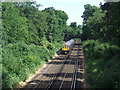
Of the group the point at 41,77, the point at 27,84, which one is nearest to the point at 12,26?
the point at 41,77

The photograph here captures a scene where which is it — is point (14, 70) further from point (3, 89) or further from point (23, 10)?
point (23, 10)

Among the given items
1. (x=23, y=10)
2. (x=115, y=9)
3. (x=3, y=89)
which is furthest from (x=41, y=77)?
(x=23, y=10)

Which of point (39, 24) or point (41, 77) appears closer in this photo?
Result: point (41, 77)

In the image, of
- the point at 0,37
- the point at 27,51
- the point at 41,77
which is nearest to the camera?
the point at 41,77

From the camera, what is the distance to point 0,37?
26797mm

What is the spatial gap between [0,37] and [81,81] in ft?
36.4

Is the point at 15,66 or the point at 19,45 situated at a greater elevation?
the point at 19,45

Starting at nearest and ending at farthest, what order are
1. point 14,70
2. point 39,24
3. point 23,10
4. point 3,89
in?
1. point 3,89
2. point 14,70
3. point 23,10
4. point 39,24

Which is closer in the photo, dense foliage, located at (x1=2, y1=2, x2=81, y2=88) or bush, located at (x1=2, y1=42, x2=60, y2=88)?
bush, located at (x1=2, y1=42, x2=60, y2=88)

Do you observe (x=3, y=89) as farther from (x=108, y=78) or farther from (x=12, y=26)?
(x=12, y=26)

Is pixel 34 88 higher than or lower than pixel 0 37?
lower

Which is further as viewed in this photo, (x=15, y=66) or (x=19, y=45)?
(x=19, y=45)

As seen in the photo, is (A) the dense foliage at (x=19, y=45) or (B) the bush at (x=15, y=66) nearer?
(B) the bush at (x=15, y=66)

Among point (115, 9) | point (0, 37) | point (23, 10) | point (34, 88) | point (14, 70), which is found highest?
point (23, 10)
